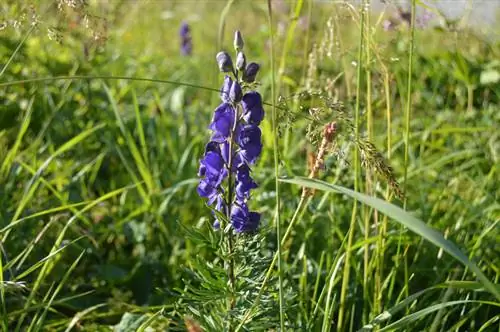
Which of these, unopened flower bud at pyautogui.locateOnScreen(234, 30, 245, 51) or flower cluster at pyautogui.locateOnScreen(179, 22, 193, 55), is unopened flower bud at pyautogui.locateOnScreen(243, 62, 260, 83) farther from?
flower cluster at pyautogui.locateOnScreen(179, 22, 193, 55)

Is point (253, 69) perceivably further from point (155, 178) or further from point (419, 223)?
point (155, 178)

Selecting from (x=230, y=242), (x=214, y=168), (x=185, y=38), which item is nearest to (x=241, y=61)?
(x=214, y=168)

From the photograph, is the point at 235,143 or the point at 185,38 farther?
the point at 185,38

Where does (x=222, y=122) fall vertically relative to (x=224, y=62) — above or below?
below

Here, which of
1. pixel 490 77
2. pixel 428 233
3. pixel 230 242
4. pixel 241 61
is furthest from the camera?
pixel 490 77

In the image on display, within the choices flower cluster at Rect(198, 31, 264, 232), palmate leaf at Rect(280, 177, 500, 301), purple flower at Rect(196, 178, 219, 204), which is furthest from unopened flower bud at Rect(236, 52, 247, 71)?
palmate leaf at Rect(280, 177, 500, 301)

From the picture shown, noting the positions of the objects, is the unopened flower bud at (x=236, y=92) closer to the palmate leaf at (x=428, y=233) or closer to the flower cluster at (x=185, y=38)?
the palmate leaf at (x=428, y=233)

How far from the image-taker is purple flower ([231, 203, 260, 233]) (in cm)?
154

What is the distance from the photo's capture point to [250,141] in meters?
1.51

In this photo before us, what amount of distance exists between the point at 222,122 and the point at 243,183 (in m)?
0.14

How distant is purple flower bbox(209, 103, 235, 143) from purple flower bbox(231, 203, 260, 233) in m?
0.15

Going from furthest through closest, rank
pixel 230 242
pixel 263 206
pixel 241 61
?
pixel 263 206, pixel 230 242, pixel 241 61

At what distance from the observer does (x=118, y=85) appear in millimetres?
3904

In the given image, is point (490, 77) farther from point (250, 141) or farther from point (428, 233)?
point (428, 233)
